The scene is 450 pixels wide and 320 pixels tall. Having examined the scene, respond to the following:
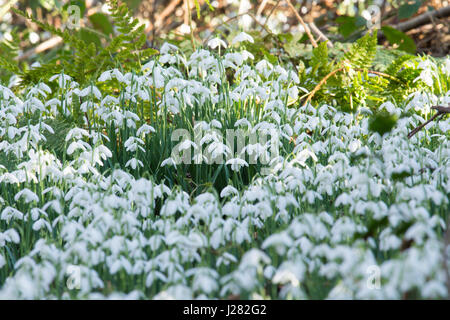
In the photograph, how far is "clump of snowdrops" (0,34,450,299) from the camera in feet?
4.48

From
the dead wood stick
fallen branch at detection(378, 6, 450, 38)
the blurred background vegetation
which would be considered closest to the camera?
the blurred background vegetation

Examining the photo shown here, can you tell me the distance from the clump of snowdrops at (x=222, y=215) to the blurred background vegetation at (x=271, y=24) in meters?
0.95

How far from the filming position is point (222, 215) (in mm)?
1900

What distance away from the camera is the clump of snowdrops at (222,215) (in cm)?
137

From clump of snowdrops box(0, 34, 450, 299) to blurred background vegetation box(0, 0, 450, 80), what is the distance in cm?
95

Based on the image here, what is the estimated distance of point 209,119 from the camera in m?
2.72

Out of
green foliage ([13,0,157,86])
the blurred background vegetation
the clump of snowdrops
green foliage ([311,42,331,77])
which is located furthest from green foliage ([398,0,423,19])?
green foliage ([13,0,157,86])

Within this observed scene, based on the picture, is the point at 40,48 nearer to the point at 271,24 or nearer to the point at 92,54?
the point at 271,24

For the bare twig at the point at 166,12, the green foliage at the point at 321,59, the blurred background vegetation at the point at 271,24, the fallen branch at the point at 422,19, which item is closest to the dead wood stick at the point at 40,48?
the blurred background vegetation at the point at 271,24

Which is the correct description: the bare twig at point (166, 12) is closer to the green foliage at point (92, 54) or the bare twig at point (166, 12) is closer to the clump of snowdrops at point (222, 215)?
the green foliage at point (92, 54)

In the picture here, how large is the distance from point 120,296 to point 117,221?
11.3 inches

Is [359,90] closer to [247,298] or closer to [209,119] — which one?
[209,119]

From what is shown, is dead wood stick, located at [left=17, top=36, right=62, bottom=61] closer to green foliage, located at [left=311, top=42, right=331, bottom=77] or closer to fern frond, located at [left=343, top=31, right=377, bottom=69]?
green foliage, located at [left=311, top=42, right=331, bottom=77]
